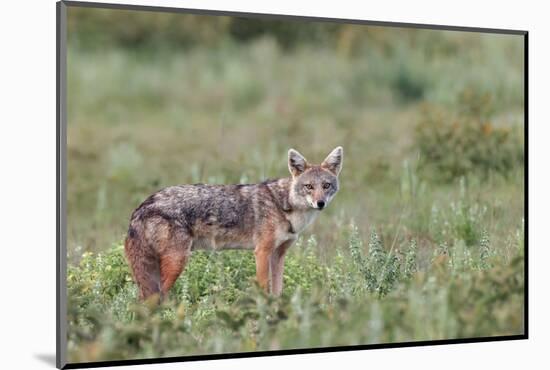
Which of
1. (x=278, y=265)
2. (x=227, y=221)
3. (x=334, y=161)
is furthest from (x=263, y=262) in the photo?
(x=334, y=161)

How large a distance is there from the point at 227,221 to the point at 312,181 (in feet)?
2.66

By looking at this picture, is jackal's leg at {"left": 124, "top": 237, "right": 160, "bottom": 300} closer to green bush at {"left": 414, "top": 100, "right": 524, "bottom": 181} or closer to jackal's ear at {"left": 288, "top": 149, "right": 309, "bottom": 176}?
jackal's ear at {"left": 288, "top": 149, "right": 309, "bottom": 176}

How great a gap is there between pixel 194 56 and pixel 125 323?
1118 centimetres

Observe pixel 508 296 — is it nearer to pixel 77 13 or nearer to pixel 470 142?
pixel 470 142

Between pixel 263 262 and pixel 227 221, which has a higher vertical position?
pixel 227 221

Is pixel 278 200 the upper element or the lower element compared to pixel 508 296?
upper

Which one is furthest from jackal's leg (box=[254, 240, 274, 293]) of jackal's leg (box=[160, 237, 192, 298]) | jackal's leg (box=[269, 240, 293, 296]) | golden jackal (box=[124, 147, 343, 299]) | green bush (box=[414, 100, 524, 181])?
green bush (box=[414, 100, 524, 181])

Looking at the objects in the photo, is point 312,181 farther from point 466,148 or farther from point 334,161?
point 466,148

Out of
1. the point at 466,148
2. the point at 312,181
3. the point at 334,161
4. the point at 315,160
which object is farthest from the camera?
the point at 315,160

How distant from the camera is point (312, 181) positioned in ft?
34.7

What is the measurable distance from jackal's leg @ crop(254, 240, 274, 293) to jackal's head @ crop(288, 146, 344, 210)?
45 centimetres

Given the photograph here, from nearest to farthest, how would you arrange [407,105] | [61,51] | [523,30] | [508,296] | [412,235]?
[61,51] < [508,296] < [523,30] < [412,235] < [407,105]

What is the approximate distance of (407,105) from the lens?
18547 mm

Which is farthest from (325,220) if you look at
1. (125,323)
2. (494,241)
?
(125,323)
